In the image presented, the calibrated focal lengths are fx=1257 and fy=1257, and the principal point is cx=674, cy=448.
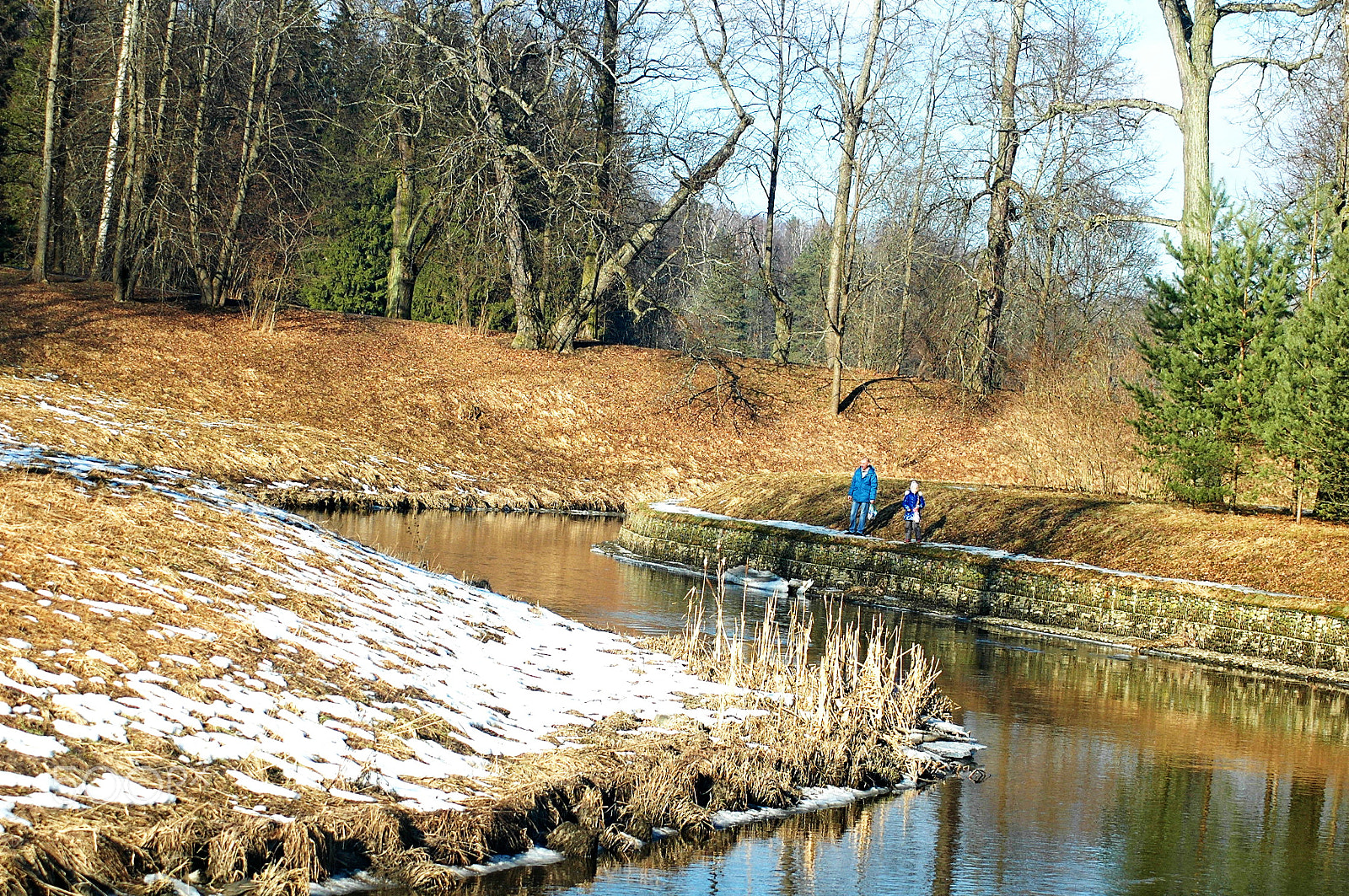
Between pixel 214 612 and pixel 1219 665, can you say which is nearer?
pixel 214 612

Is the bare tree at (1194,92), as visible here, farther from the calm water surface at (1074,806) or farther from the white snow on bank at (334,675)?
the white snow on bank at (334,675)

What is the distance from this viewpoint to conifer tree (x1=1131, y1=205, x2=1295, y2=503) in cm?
1908

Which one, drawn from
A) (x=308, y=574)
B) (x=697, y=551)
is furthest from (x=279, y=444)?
(x=308, y=574)

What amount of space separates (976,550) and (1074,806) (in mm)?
11083

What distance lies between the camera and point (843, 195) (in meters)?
35.2

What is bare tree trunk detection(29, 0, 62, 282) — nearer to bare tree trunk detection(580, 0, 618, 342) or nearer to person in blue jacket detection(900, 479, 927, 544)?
bare tree trunk detection(580, 0, 618, 342)

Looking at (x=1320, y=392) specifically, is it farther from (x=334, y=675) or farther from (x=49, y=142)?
(x=49, y=142)

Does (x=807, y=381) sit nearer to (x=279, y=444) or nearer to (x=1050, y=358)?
(x=1050, y=358)

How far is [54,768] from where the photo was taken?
577cm

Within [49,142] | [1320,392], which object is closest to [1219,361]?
[1320,392]

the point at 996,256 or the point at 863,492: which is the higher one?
the point at 996,256

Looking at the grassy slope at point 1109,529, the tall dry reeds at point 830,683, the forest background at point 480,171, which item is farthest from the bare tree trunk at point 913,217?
the tall dry reeds at point 830,683

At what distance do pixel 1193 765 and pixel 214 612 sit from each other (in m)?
7.88

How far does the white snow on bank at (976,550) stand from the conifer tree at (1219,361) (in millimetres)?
2736
